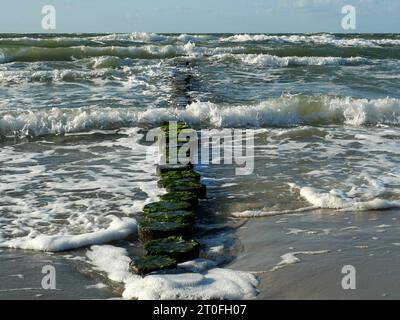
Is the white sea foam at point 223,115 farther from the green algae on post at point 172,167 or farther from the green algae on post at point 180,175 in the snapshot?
the green algae on post at point 180,175

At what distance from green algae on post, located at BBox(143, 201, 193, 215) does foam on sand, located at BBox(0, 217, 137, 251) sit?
0.71 ft

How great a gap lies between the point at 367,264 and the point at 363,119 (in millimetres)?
6804

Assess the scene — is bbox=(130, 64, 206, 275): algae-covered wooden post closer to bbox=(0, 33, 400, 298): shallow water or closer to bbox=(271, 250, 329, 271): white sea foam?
bbox=(0, 33, 400, 298): shallow water

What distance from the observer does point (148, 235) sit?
4.31 metres

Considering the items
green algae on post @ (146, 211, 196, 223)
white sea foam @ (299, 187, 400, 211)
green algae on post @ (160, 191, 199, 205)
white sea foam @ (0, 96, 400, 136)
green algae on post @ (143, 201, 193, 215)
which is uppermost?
white sea foam @ (0, 96, 400, 136)

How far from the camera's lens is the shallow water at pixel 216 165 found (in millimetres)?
4402

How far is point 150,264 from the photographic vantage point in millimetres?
3688

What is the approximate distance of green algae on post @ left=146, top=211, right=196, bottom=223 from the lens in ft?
14.8

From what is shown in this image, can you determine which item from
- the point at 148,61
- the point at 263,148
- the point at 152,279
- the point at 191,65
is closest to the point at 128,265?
the point at 152,279

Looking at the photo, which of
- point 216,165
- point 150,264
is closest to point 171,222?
point 150,264

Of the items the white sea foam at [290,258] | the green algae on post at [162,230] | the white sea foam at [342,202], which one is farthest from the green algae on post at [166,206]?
the white sea foam at [342,202]

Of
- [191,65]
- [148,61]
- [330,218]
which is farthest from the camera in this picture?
[148,61]

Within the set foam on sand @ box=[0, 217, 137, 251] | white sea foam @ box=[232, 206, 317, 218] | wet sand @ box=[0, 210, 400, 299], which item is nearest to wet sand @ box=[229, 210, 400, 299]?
wet sand @ box=[0, 210, 400, 299]

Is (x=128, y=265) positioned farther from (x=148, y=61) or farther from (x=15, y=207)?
(x=148, y=61)
